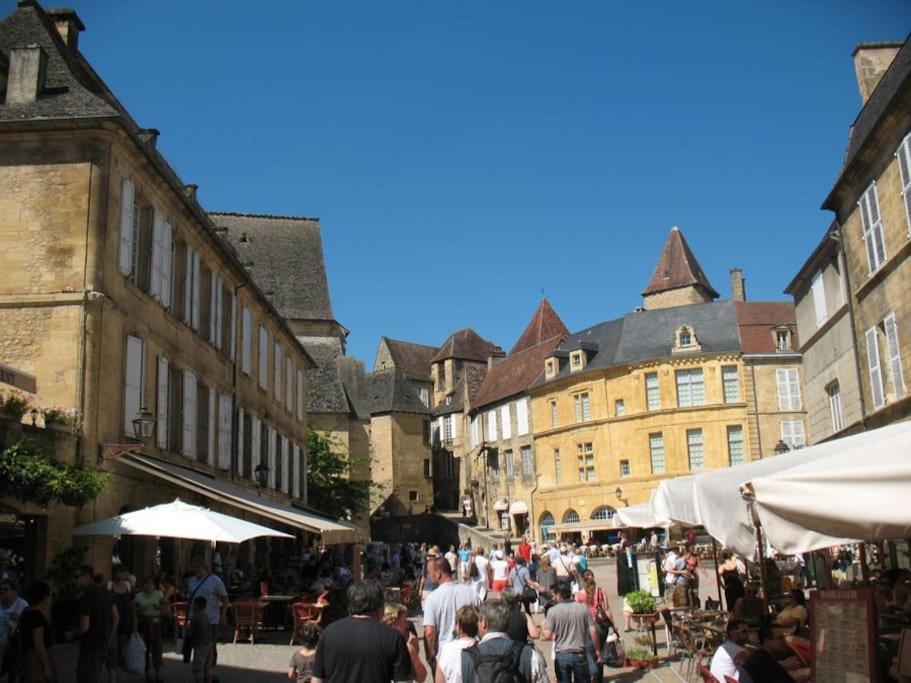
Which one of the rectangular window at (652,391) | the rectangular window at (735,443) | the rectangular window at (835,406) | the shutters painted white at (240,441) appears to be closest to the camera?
the rectangular window at (835,406)

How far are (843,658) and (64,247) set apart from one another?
38.4ft

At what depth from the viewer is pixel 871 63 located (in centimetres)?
1955

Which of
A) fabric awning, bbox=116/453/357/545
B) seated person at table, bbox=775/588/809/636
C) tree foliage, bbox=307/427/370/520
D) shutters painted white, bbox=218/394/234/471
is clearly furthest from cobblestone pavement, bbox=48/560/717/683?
tree foliage, bbox=307/427/370/520

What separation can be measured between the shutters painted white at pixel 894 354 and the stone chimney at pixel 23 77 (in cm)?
1434

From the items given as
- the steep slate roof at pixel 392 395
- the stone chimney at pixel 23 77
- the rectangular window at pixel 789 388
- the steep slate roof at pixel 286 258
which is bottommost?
the rectangular window at pixel 789 388

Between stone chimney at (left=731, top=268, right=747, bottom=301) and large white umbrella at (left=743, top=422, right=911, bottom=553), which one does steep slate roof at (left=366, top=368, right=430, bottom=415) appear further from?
large white umbrella at (left=743, top=422, right=911, bottom=553)

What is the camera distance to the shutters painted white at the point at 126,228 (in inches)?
560

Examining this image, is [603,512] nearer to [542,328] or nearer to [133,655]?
[542,328]

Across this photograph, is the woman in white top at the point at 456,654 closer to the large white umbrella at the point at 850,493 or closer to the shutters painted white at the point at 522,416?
the large white umbrella at the point at 850,493

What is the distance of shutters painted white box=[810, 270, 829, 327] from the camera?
822 inches

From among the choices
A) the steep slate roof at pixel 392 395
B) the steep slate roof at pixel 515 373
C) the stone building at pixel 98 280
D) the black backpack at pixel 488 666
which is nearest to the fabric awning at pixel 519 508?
the steep slate roof at pixel 515 373

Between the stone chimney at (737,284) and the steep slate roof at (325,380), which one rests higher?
the stone chimney at (737,284)

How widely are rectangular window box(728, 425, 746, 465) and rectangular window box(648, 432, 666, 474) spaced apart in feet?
9.50

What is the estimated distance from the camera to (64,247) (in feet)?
44.4
